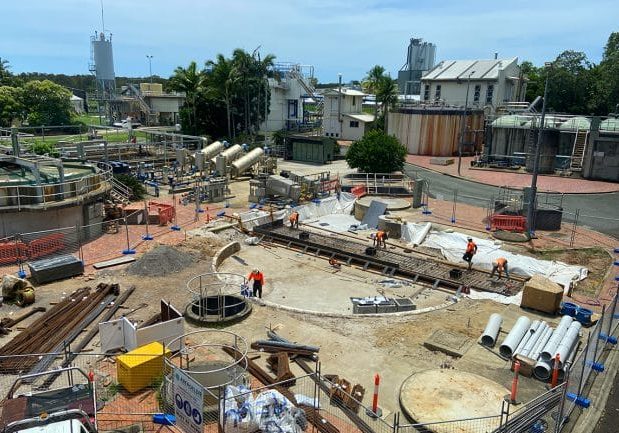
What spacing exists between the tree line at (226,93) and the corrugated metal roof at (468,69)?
2483 cm

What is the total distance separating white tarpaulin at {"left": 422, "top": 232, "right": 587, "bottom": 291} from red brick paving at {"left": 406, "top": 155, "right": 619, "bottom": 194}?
18038 millimetres

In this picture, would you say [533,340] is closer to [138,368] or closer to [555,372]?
[555,372]

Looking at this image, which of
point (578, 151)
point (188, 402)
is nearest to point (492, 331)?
point (188, 402)

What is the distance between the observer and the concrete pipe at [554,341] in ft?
44.0

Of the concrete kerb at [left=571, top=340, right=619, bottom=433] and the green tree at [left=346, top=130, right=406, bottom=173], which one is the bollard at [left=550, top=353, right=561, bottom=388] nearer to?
the concrete kerb at [left=571, top=340, right=619, bottom=433]

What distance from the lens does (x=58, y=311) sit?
16.0 metres

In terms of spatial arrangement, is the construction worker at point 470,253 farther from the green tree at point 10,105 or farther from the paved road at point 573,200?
the green tree at point 10,105

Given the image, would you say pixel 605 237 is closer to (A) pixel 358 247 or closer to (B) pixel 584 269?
(B) pixel 584 269

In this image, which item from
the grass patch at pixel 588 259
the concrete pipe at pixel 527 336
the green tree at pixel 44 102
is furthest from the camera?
the green tree at pixel 44 102

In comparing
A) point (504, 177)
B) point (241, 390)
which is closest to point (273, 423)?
point (241, 390)

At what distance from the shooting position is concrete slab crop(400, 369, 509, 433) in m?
11.1

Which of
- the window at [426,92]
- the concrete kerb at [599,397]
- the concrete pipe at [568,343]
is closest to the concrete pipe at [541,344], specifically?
the concrete pipe at [568,343]

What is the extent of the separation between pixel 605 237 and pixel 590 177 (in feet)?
64.8

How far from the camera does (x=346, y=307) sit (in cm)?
1914
